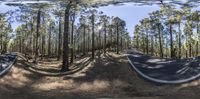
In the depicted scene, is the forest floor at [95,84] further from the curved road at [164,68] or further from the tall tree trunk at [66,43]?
the tall tree trunk at [66,43]

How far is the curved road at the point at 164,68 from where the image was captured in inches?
340

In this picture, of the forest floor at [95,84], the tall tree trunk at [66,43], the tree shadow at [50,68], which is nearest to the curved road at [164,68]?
the forest floor at [95,84]

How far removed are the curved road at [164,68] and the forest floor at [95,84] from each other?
0.15m

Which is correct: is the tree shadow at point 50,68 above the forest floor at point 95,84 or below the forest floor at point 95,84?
above

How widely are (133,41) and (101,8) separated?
1.26 metres

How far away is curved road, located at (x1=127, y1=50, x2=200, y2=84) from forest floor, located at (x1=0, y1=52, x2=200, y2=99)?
15 cm

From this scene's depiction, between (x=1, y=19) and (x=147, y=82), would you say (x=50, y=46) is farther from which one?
(x=147, y=82)

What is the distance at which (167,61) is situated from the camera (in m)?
8.84

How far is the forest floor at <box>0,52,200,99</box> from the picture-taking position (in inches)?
342

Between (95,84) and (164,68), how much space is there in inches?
71.0

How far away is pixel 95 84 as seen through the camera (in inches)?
344

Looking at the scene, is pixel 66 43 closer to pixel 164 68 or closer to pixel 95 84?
pixel 95 84

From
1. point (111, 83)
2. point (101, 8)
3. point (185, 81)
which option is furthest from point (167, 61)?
point (101, 8)

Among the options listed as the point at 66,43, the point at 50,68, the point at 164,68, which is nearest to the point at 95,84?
the point at 50,68
